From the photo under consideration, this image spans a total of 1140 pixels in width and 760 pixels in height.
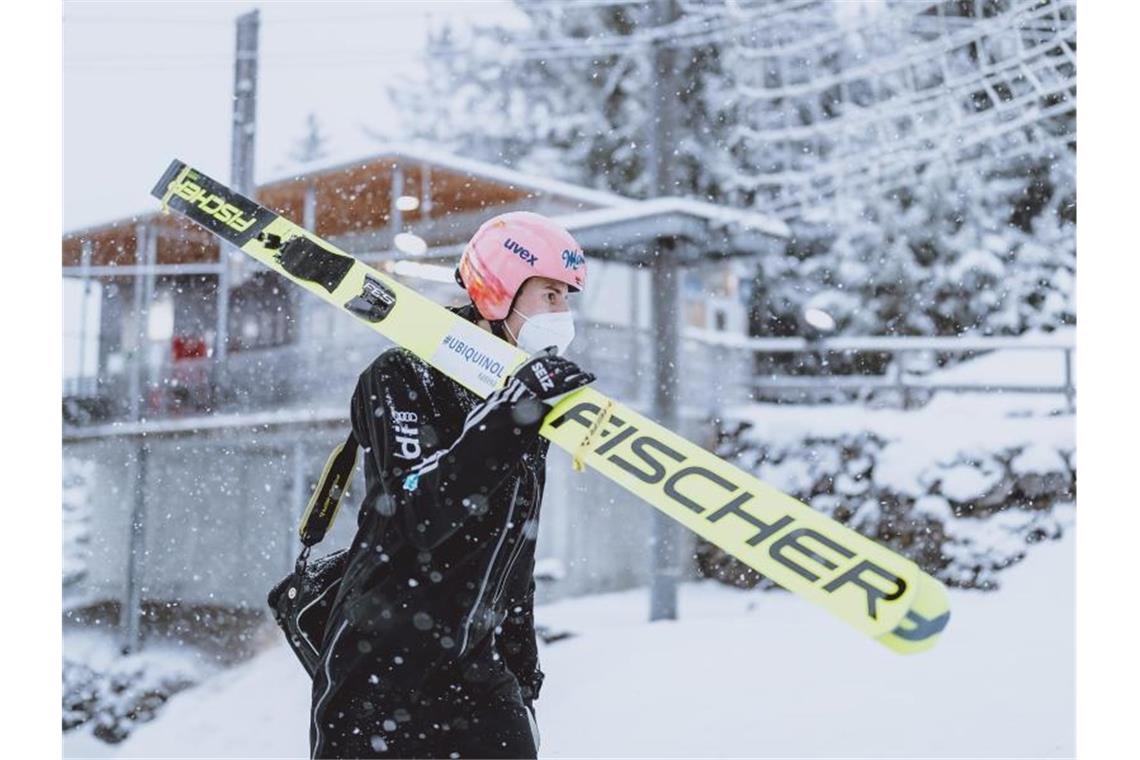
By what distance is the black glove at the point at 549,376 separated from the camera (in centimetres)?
155

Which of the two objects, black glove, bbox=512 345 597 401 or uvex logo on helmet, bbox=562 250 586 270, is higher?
uvex logo on helmet, bbox=562 250 586 270

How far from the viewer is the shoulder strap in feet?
6.20

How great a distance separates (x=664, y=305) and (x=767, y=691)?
2712 mm

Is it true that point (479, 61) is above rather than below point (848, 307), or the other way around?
above

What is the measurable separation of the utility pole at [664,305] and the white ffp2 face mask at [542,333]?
17.0ft

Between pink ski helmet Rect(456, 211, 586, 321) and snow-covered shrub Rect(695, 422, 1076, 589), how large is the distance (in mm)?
6166

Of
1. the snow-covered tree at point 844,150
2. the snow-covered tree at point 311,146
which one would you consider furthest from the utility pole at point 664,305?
the snow-covered tree at point 311,146

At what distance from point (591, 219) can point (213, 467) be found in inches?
144

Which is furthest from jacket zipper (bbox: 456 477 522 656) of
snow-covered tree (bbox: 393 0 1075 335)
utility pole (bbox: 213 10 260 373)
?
snow-covered tree (bbox: 393 0 1075 335)

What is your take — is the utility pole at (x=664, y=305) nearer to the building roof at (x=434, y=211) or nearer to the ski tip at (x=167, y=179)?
the building roof at (x=434, y=211)

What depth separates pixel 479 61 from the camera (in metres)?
13.1

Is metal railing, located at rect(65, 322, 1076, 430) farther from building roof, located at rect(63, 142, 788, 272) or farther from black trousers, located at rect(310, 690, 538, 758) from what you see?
black trousers, located at rect(310, 690, 538, 758)

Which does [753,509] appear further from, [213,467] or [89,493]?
[89,493]
